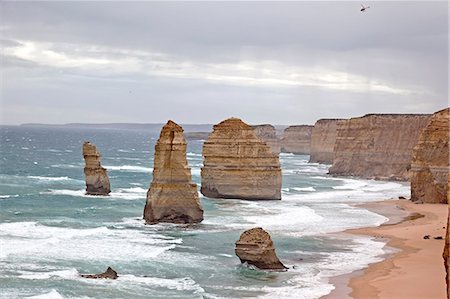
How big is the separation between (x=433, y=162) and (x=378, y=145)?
1194 inches

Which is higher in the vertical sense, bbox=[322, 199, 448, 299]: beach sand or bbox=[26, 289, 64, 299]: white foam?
bbox=[322, 199, 448, 299]: beach sand

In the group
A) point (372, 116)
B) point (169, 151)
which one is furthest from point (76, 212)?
point (372, 116)

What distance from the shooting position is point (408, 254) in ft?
115

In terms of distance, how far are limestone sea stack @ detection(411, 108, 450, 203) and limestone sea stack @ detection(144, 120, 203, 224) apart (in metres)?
21.1

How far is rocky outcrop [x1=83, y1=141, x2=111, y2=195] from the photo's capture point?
51406 millimetres

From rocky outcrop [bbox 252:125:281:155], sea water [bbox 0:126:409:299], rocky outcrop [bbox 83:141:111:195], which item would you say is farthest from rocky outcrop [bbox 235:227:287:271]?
rocky outcrop [bbox 252:125:281:155]

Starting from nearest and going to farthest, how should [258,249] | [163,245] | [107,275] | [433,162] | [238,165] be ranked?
[107,275]
[258,249]
[163,245]
[238,165]
[433,162]

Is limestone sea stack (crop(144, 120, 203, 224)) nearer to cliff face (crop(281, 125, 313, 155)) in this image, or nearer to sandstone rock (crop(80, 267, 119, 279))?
sandstone rock (crop(80, 267, 119, 279))

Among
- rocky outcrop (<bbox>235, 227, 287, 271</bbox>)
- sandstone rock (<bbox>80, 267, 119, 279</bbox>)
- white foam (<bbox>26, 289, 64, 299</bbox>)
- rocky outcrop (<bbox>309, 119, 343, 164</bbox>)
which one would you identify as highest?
rocky outcrop (<bbox>309, 119, 343, 164</bbox>)

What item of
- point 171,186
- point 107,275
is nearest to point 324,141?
point 171,186

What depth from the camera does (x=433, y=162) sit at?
2172 inches

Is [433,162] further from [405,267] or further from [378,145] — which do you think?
[378,145]

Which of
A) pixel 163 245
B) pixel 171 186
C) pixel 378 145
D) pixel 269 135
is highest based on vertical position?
pixel 269 135

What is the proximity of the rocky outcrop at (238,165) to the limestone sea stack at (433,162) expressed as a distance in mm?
10326
